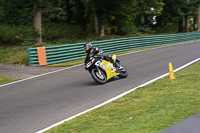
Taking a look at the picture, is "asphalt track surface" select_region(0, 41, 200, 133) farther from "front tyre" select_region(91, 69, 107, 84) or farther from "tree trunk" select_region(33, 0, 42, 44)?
"tree trunk" select_region(33, 0, 42, 44)

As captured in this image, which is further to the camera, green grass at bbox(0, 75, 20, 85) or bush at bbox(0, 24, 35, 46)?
bush at bbox(0, 24, 35, 46)

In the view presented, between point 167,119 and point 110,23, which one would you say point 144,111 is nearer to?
point 167,119

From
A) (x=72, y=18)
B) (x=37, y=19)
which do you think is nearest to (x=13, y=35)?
(x=37, y=19)

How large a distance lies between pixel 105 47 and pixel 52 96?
11359 mm

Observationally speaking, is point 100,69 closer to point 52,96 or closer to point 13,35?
point 52,96

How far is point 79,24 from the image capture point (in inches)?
1139

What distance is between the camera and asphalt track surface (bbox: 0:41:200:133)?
5.81 m

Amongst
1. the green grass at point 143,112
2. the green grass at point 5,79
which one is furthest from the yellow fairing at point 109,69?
the green grass at point 5,79

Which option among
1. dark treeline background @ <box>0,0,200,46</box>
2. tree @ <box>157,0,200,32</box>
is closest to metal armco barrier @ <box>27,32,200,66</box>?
dark treeline background @ <box>0,0,200,46</box>

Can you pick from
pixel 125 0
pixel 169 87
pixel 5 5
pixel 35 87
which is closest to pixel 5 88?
pixel 35 87

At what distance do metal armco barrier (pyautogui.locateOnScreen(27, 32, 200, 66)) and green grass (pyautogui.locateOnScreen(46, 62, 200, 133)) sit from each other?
9601mm

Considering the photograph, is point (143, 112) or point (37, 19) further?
point (37, 19)

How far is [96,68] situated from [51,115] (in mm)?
3393

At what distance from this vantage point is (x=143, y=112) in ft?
17.2
